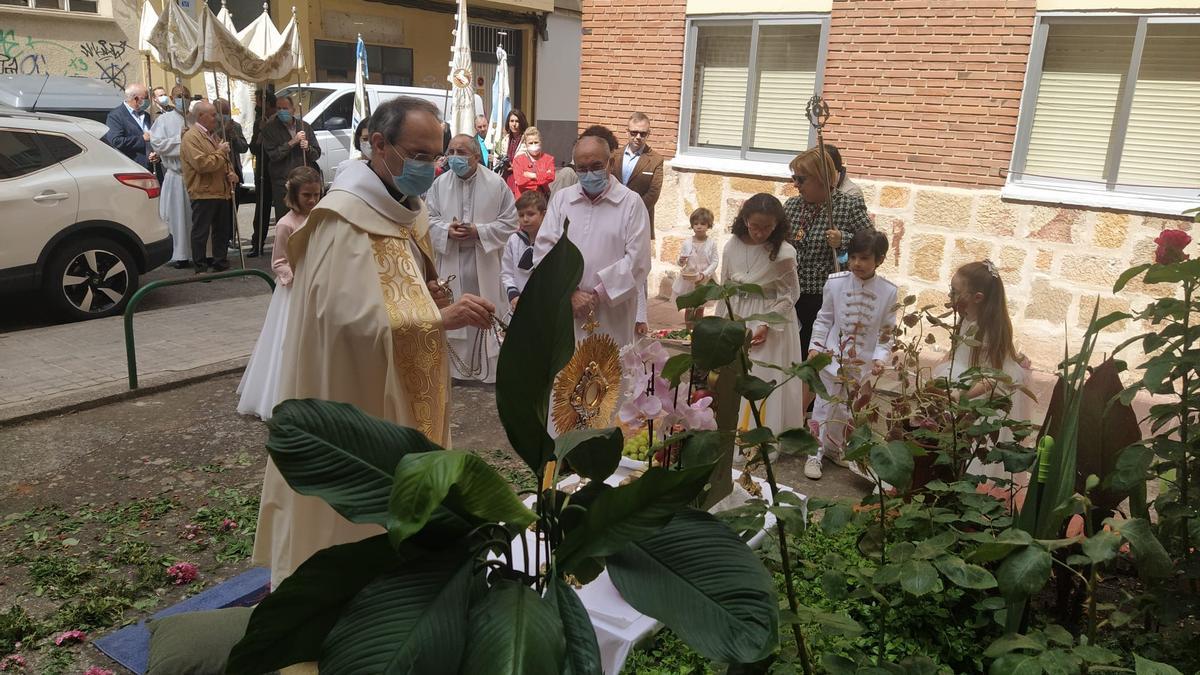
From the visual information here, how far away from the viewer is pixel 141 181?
874 centimetres

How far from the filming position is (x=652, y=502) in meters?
0.98

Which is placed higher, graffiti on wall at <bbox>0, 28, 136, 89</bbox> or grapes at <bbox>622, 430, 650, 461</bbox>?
graffiti on wall at <bbox>0, 28, 136, 89</bbox>

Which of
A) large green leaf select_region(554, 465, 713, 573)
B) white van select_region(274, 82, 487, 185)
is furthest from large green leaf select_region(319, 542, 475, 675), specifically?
white van select_region(274, 82, 487, 185)

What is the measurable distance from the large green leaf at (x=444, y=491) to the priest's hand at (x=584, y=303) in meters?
3.91

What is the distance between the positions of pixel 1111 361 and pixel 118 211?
29.0 feet

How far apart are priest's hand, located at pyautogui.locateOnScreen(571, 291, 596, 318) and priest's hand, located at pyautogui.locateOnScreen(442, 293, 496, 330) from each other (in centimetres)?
170

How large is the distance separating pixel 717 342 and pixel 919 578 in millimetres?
617

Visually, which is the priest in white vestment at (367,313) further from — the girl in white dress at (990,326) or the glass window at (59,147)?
the glass window at (59,147)

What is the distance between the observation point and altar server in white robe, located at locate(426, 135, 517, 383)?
22.0 ft

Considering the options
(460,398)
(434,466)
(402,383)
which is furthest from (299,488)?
(460,398)

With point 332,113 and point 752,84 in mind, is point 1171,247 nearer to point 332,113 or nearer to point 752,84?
point 752,84

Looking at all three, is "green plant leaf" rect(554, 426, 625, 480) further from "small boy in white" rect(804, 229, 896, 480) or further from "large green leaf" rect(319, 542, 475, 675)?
"small boy in white" rect(804, 229, 896, 480)

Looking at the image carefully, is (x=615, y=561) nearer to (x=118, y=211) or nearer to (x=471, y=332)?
(x=471, y=332)

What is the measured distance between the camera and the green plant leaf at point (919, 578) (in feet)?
5.07
